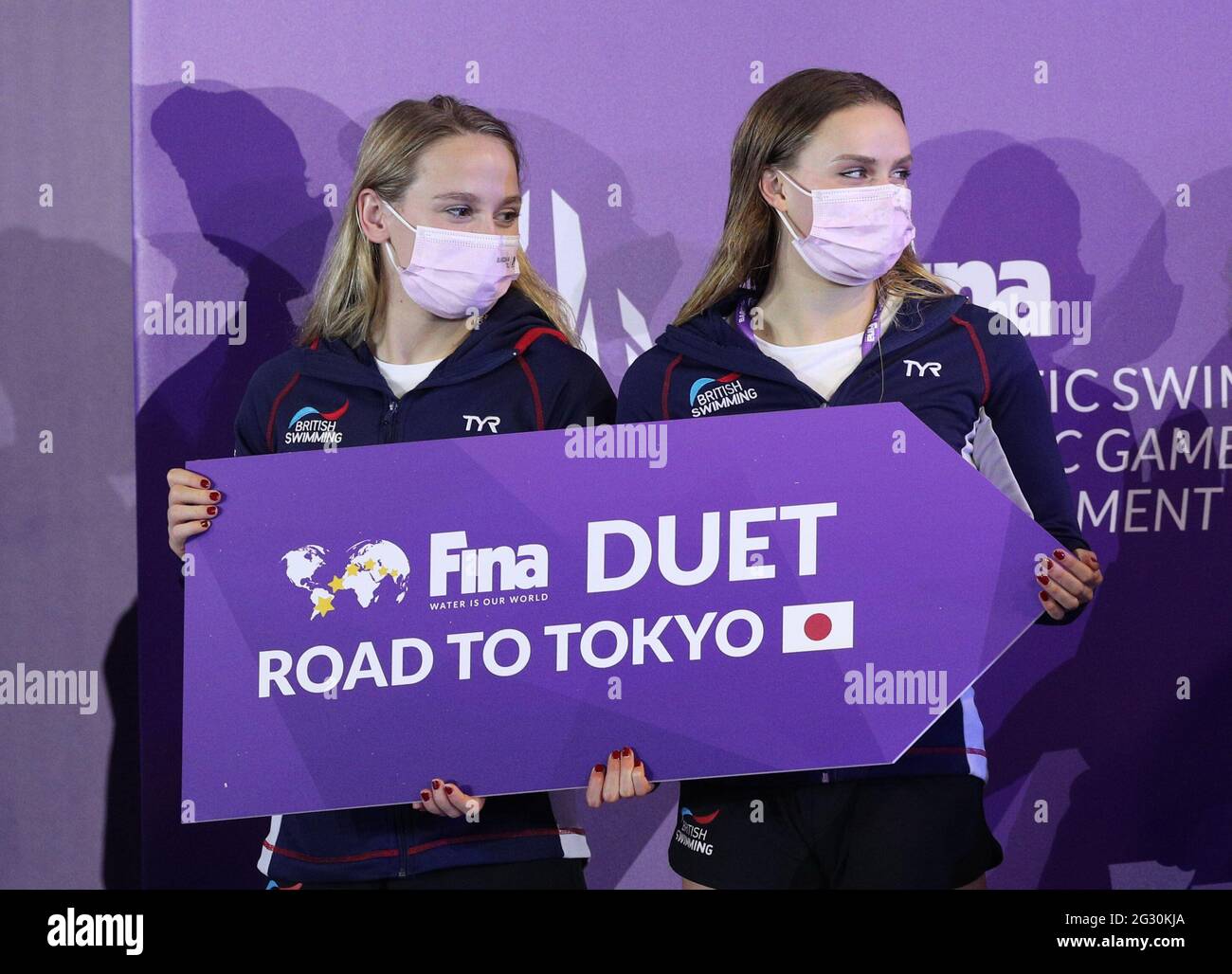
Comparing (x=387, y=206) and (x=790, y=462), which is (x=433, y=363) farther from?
(x=790, y=462)

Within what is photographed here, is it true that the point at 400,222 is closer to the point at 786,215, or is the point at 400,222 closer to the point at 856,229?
the point at 786,215

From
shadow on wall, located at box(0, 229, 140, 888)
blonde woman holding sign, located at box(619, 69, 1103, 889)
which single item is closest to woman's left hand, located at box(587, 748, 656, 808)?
blonde woman holding sign, located at box(619, 69, 1103, 889)

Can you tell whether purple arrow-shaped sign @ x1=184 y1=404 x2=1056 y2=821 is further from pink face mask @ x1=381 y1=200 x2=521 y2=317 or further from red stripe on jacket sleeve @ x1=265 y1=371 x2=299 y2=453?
pink face mask @ x1=381 y1=200 x2=521 y2=317

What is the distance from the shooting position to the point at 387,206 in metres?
2.64

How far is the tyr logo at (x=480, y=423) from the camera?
2562 millimetres

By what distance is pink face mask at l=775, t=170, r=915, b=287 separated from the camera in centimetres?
257

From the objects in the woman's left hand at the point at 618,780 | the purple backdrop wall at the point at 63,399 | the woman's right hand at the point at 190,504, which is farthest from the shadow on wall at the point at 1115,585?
the purple backdrop wall at the point at 63,399

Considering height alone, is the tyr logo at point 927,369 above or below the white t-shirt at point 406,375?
above

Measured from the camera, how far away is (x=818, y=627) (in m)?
2.54

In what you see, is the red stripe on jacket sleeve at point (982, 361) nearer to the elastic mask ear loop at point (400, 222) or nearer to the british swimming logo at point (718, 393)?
Answer: the british swimming logo at point (718, 393)

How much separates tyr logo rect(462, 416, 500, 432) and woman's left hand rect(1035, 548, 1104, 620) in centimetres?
106

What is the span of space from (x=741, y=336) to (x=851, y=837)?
38.3 inches

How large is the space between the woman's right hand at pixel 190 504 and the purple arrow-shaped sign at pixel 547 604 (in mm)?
26

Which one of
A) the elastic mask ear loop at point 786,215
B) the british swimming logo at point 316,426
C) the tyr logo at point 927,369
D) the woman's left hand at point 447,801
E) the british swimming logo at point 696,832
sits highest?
the elastic mask ear loop at point 786,215
